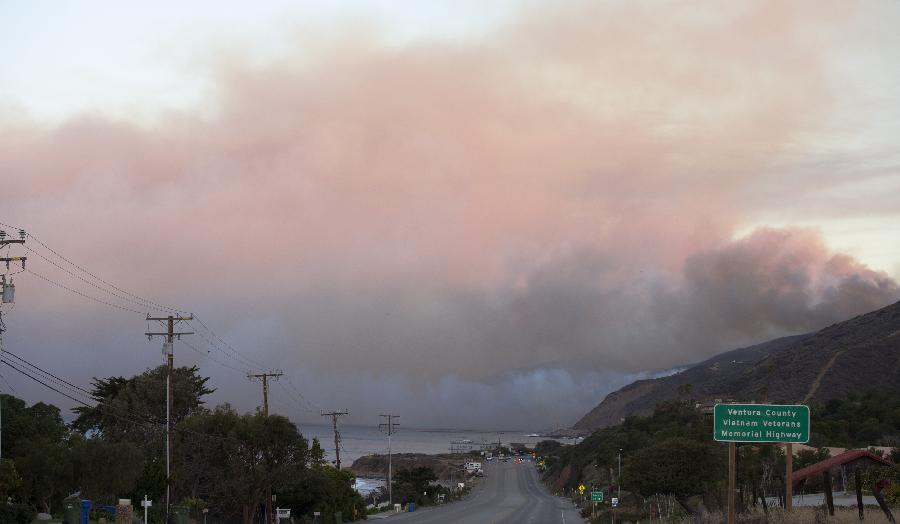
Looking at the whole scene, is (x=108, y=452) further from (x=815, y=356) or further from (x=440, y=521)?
(x=815, y=356)

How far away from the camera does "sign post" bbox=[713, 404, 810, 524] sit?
99.3ft

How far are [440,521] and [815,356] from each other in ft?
359

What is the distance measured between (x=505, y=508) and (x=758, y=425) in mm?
70470

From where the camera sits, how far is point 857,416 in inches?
4151

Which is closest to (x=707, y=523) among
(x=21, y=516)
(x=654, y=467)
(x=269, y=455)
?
(x=654, y=467)

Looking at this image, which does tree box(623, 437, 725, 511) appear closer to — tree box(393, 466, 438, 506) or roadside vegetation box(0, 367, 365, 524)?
roadside vegetation box(0, 367, 365, 524)

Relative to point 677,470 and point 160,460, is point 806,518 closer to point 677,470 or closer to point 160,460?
point 677,470

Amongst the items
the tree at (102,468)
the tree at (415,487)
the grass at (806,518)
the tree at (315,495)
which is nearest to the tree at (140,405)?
the tree at (315,495)

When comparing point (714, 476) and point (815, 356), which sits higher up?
point (815, 356)

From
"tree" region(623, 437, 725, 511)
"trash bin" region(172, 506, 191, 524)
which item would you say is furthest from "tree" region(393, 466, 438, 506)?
"trash bin" region(172, 506, 191, 524)

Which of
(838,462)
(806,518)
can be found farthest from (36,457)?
(838,462)

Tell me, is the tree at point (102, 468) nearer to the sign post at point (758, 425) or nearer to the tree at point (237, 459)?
the tree at point (237, 459)

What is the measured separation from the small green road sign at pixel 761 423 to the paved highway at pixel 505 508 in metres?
41.0

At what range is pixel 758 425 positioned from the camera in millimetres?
30719
